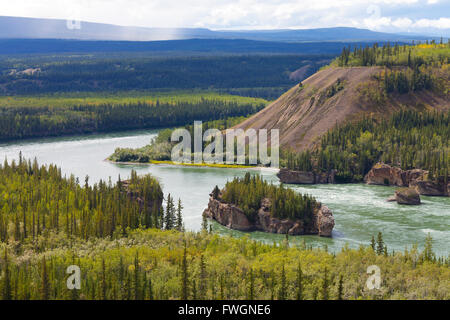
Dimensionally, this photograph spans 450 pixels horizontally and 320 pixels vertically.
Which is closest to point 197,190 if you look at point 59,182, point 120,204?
point 59,182

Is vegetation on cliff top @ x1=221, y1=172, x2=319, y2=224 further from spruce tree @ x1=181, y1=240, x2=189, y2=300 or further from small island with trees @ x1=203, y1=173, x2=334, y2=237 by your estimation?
spruce tree @ x1=181, y1=240, x2=189, y2=300

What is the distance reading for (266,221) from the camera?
11431 cm

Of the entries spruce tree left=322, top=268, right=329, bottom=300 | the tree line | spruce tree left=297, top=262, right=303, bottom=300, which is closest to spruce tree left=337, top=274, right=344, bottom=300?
spruce tree left=322, top=268, right=329, bottom=300

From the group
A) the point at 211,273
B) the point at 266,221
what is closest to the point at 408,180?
the point at 266,221

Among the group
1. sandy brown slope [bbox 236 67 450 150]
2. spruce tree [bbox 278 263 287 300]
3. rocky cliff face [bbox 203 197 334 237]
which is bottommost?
rocky cliff face [bbox 203 197 334 237]

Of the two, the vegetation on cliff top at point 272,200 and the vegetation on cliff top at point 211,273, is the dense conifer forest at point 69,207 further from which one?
the vegetation on cliff top at point 272,200

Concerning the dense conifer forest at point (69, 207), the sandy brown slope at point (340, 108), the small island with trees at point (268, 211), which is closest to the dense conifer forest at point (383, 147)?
the sandy brown slope at point (340, 108)

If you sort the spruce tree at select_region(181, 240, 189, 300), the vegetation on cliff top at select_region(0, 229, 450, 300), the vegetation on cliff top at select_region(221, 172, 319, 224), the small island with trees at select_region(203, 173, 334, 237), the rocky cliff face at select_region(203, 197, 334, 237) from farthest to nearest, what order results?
Result: the vegetation on cliff top at select_region(221, 172, 319, 224) < the small island with trees at select_region(203, 173, 334, 237) < the rocky cliff face at select_region(203, 197, 334, 237) < the vegetation on cliff top at select_region(0, 229, 450, 300) < the spruce tree at select_region(181, 240, 189, 300)

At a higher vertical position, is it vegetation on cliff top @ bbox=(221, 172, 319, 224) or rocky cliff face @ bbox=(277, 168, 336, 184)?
vegetation on cliff top @ bbox=(221, 172, 319, 224)

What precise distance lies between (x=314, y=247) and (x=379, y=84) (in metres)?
103

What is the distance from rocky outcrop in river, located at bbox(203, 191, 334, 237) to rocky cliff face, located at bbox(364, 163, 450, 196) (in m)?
35.9

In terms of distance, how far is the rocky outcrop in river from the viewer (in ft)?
361

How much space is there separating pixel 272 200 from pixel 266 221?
130 inches

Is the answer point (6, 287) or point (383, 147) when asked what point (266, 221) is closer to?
point (6, 287)
